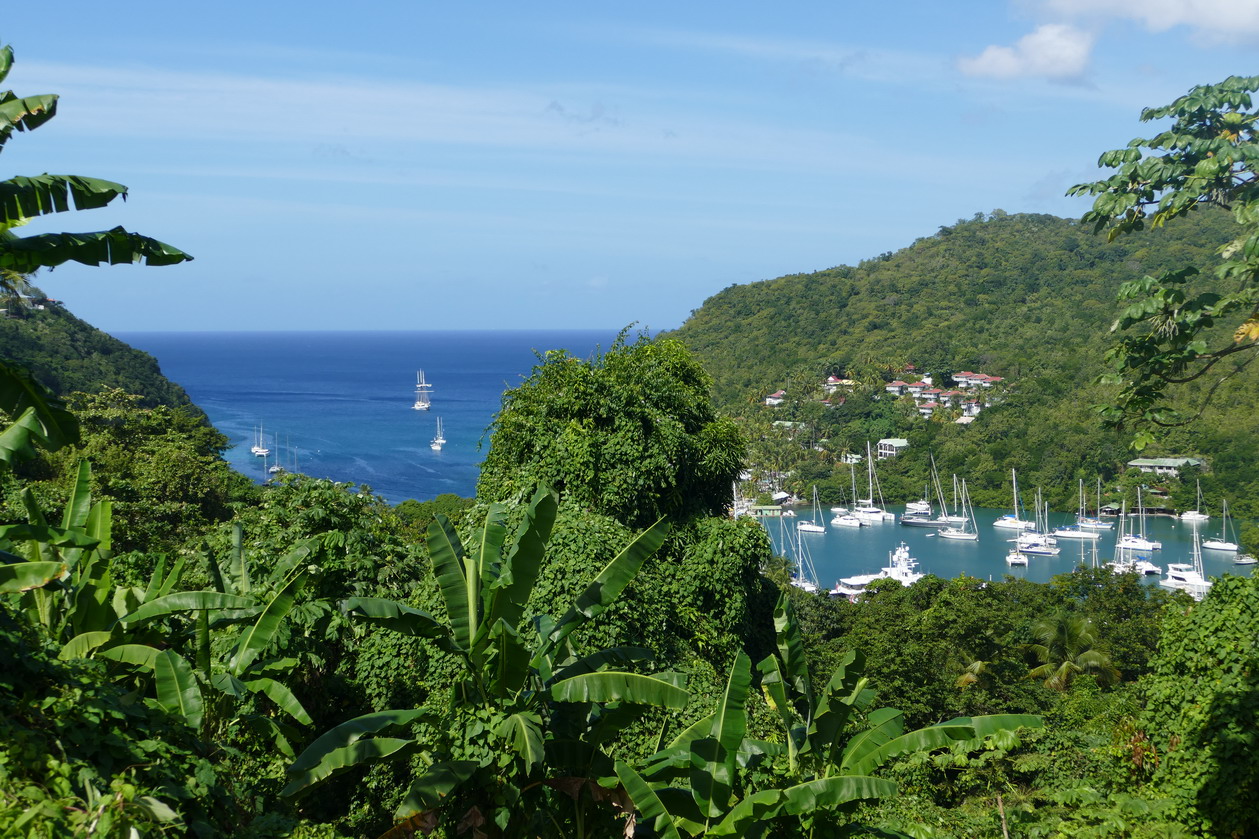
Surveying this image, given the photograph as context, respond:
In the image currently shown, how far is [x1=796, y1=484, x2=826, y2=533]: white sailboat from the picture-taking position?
55.2 metres

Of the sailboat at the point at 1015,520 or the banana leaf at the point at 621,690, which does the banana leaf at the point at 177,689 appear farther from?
the sailboat at the point at 1015,520

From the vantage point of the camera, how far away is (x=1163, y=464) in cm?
5400

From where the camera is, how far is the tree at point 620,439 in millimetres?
8883

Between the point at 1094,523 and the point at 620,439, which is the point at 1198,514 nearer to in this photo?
the point at 1094,523

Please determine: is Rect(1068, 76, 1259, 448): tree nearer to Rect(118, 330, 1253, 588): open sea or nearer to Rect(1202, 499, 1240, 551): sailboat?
Rect(118, 330, 1253, 588): open sea

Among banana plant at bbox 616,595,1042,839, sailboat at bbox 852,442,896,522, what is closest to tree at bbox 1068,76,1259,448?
banana plant at bbox 616,595,1042,839

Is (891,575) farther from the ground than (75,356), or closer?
closer

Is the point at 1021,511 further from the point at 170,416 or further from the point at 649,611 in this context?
the point at 649,611

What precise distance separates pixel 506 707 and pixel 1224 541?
52590 millimetres

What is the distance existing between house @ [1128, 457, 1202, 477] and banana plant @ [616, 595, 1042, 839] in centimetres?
5551

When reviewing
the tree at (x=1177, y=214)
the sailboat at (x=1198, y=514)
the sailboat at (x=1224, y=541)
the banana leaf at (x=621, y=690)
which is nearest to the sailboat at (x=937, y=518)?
the sailboat at (x=1198, y=514)

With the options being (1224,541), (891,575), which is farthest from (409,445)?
(1224,541)

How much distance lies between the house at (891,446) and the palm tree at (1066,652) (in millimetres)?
43869

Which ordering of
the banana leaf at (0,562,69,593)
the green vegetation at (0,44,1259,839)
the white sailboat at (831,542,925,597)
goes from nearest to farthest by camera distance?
the banana leaf at (0,562,69,593) < the green vegetation at (0,44,1259,839) < the white sailboat at (831,542,925,597)
